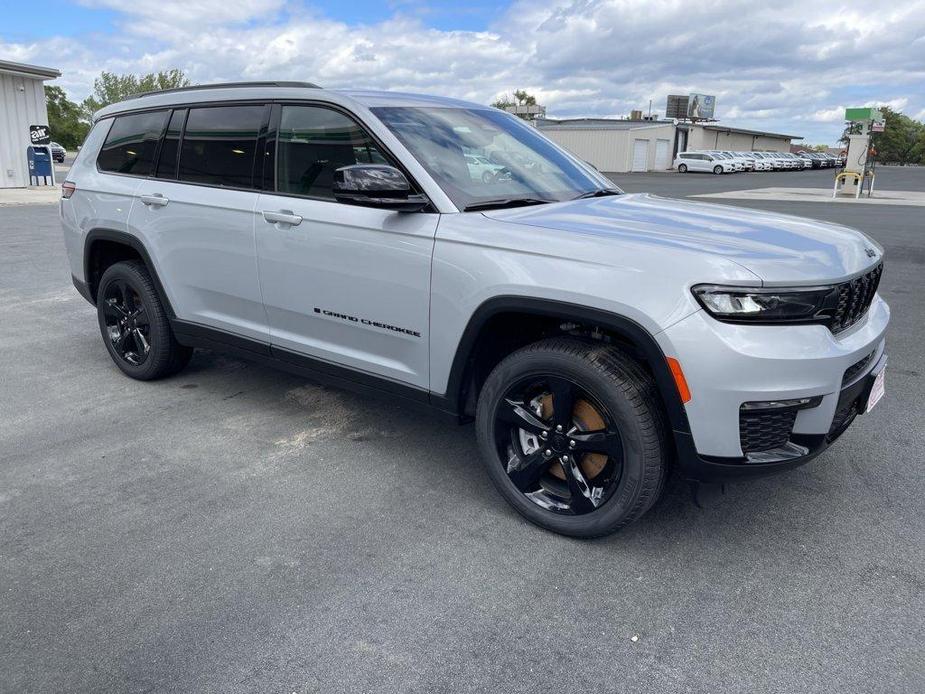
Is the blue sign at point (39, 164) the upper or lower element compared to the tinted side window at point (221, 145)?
lower

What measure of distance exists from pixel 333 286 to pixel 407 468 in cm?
100

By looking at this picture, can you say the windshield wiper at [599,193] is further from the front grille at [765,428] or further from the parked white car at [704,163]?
the parked white car at [704,163]

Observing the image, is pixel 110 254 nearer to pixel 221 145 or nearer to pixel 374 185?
pixel 221 145

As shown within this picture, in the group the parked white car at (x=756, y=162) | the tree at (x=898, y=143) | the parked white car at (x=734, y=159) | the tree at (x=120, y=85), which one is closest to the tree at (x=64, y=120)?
the tree at (x=120, y=85)

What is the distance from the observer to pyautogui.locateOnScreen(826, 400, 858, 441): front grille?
290cm

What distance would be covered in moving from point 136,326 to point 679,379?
3773mm

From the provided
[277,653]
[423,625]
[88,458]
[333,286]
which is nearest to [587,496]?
[423,625]

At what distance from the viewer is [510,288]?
302cm

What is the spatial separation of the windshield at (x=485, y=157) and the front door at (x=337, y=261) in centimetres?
19

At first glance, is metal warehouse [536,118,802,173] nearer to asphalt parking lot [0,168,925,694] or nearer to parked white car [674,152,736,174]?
parked white car [674,152,736,174]

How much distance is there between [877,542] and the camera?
315cm

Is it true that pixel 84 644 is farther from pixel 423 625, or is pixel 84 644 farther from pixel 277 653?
pixel 423 625

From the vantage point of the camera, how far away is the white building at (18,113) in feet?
74.3

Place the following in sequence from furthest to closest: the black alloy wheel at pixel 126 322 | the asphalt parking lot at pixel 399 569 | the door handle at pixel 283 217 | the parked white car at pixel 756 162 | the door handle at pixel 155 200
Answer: the parked white car at pixel 756 162
the black alloy wheel at pixel 126 322
the door handle at pixel 155 200
the door handle at pixel 283 217
the asphalt parking lot at pixel 399 569
